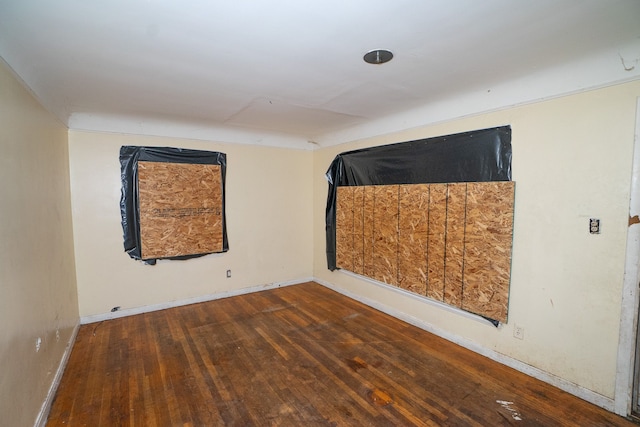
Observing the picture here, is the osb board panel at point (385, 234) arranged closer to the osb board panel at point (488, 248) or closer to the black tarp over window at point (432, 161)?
the black tarp over window at point (432, 161)

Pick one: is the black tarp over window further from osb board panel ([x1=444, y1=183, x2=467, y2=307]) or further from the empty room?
osb board panel ([x1=444, y1=183, x2=467, y2=307])

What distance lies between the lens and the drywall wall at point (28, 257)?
165 cm

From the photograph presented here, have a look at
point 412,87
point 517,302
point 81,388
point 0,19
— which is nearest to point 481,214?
point 517,302

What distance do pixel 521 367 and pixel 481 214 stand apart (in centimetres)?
139

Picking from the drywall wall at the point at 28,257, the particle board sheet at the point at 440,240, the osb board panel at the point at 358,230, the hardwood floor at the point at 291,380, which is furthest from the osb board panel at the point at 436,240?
the drywall wall at the point at 28,257

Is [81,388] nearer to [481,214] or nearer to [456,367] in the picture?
[456,367]

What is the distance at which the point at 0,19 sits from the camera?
155 cm

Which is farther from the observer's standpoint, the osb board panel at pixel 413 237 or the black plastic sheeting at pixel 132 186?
the black plastic sheeting at pixel 132 186

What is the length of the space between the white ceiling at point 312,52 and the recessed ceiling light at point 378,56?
0.18 ft

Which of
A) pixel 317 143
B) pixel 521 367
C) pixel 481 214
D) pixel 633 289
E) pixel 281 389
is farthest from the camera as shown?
pixel 317 143

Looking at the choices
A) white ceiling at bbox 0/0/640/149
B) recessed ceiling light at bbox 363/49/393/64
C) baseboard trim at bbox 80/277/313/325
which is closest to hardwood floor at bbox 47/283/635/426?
→ baseboard trim at bbox 80/277/313/325

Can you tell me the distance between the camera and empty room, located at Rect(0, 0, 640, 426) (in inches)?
68.6

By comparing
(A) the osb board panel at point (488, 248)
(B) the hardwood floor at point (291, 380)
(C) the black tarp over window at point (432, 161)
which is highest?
(C) the black tarp over window at point (432, 161)

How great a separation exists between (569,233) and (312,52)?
240 cm
